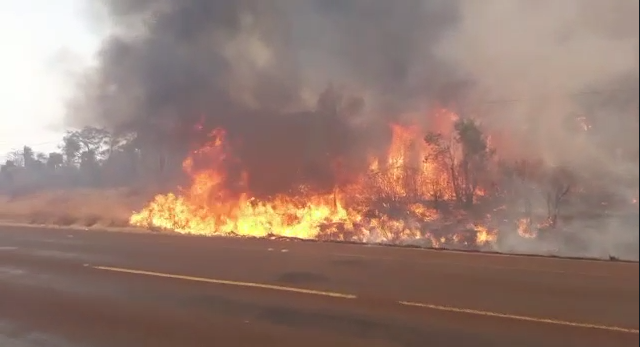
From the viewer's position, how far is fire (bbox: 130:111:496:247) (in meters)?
12.4

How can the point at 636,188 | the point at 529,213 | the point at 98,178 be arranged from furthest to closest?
1. the point at 98,178
2. the point at 529,213
3. the point at 636,188

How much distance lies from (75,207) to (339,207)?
9883mm

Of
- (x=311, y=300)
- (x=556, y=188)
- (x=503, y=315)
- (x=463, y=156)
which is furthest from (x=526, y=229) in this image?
(x=463, y=156)

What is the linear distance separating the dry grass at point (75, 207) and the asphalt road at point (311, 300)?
715cm

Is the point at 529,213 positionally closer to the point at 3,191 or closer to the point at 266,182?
the point at 266,182

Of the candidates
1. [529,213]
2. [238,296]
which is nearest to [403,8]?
[529,213]

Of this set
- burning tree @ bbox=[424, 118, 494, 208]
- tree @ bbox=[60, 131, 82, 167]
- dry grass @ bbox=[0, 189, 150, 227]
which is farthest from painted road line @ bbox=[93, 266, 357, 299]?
tree @ bbox=[60, 131, 82, 167]

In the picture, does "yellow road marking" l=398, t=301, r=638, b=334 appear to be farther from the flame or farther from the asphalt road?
the flame

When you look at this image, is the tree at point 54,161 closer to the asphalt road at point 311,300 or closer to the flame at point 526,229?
the asphalt road at point 311,300

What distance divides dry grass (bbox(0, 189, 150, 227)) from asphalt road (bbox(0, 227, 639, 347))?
7.15m

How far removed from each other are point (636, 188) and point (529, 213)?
613 centimetres

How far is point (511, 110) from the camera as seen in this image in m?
11.0

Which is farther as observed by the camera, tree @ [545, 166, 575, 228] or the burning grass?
the burning grass

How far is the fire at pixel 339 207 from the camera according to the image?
40.6 ft
